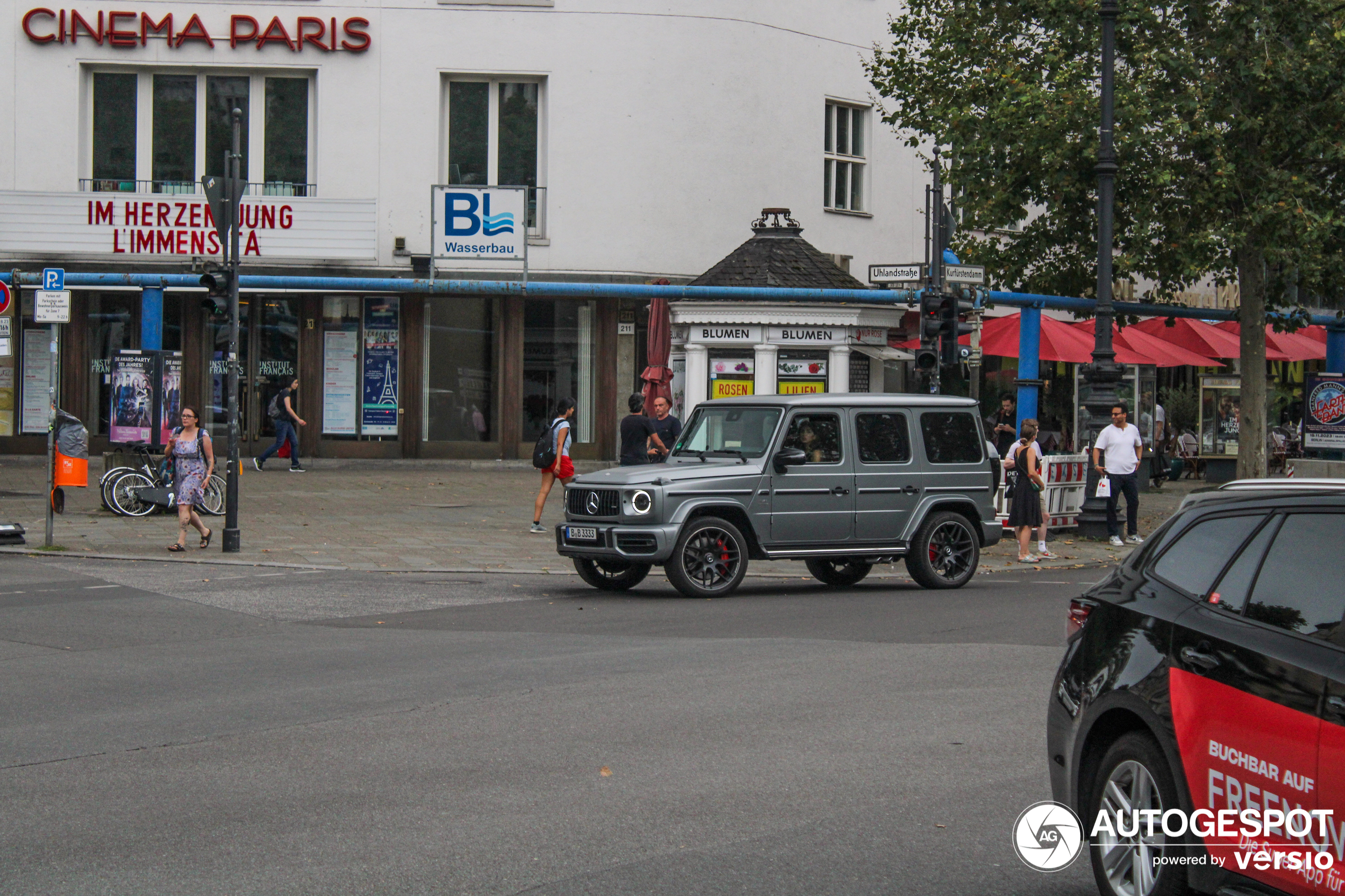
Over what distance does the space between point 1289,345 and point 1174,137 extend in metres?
13.0

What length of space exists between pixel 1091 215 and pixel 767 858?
19048 mm

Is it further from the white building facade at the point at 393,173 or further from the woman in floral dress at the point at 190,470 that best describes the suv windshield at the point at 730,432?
the white building facade at the point at 393,173

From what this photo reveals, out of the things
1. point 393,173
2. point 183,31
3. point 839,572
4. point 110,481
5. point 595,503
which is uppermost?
point 183,31

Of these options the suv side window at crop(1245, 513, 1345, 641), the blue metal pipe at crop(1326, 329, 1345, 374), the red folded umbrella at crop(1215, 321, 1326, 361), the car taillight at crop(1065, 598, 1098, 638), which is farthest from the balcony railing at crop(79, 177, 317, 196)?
the suv side window at crop(1245, 513, 1345, 641)

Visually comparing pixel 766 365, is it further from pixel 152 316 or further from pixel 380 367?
pixel 152 316

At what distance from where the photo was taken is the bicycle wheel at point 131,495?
2016cm

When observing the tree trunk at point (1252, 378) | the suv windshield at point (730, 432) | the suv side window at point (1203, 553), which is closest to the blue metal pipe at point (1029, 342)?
the tree trunk at point (1252, 378)

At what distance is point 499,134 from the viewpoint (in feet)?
94.1

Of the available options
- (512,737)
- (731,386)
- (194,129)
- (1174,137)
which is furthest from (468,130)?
(512,737)

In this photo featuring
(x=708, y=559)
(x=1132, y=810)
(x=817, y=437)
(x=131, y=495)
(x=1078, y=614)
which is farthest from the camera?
(x=131, y=495)

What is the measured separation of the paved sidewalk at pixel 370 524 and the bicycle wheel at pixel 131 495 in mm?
174

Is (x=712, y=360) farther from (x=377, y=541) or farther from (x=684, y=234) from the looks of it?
(x=377, y=541)

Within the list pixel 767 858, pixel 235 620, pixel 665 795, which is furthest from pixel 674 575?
pixel 767 858

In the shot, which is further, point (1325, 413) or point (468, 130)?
point (468, 130)
